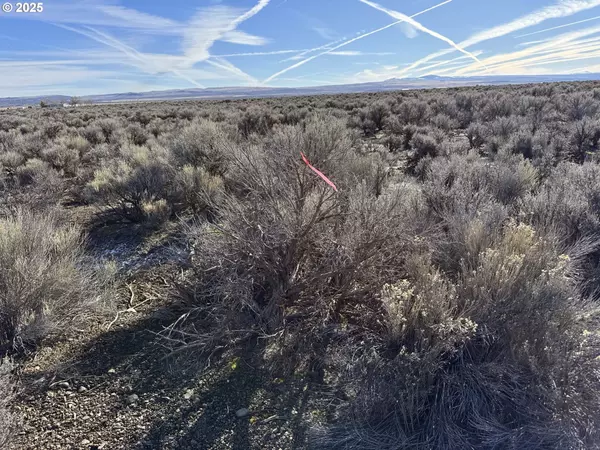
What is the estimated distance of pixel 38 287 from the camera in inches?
138

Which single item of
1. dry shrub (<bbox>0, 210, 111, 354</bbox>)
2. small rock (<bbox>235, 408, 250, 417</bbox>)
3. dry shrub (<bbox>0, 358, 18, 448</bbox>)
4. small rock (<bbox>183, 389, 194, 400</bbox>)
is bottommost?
small rock (<bbox>235, 408, 250, 417</bbox>)

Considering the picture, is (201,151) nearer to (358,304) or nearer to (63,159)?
(63,159)

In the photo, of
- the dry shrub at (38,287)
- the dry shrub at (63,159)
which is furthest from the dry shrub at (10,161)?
the dry shrub at (38,287)

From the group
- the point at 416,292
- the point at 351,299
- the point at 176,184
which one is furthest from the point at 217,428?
the point at 176,184

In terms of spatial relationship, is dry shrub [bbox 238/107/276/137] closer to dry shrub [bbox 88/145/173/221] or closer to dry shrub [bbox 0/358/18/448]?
dry shrub [bbox 88/145/173/221]

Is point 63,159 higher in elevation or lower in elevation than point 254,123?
lower

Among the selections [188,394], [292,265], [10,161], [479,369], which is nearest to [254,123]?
[10,161]

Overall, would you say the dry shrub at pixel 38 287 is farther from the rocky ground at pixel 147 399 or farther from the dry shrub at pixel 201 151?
the dry shrub at pixel 201 151

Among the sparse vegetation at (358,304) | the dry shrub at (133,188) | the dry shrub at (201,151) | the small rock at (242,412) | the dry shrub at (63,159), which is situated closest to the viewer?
the sparse vegetation at (358,304)

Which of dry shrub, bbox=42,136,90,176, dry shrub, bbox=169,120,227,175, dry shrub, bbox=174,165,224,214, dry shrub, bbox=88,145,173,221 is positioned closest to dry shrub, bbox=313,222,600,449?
dry shrub, bbox=174,165,224,214

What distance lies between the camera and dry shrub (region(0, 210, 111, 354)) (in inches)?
132

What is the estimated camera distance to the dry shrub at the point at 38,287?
11.0 ft

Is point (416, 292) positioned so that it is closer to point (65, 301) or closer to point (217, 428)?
point (217, 428)

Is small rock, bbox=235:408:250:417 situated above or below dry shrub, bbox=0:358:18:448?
below
